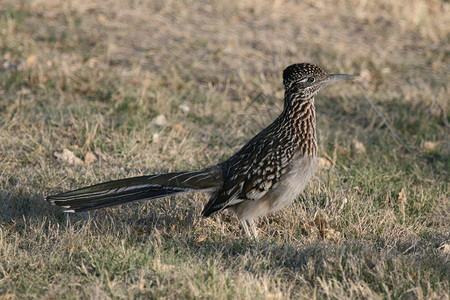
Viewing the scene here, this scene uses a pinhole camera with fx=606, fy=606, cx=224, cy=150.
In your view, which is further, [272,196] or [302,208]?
[302,208]

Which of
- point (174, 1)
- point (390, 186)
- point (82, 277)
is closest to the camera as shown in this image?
point (82, 277)

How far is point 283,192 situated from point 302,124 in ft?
2.06

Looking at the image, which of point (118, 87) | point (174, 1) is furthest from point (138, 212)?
point (174, 1)

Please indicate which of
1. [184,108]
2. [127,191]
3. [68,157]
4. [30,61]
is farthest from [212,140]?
[30,61]

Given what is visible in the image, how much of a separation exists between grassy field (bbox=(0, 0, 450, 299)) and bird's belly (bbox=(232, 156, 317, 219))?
0.27 meters

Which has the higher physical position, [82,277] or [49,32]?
[49,32]

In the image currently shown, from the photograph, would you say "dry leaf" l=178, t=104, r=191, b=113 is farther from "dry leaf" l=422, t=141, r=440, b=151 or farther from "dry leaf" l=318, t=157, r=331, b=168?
"dry leaf" l=422, t=141, r=440, b=151

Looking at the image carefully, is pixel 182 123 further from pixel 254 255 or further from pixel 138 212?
pixel 254 255

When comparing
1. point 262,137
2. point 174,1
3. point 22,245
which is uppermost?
point 174,1

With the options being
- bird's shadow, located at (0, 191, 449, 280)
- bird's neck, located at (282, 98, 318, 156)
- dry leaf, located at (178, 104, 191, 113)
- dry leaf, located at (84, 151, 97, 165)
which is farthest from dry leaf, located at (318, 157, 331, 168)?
dry leaf, located at (84, 151, 97, 165)

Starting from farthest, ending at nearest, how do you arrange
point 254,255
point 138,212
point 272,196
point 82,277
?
point 138,212, point 272,196, point 254,255, point 82,277

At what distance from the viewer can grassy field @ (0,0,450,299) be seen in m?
4.41

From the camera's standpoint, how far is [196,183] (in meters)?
5.10

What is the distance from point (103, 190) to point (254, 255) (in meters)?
1.34
